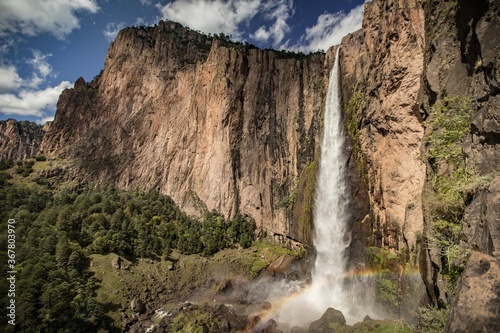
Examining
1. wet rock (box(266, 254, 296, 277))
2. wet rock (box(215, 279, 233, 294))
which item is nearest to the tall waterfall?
wet rock (box(266, 254, 296, 277))

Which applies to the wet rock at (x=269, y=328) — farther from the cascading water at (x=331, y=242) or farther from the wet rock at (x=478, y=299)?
the wet rock at (x=478, y=299)

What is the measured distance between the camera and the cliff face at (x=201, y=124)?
62875 millimetres

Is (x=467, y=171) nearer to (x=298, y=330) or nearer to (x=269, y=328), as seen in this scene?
(x=298, y=330)

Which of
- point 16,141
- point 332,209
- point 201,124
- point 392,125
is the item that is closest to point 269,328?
point 332,209

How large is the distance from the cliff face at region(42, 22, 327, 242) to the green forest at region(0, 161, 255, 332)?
258 inches

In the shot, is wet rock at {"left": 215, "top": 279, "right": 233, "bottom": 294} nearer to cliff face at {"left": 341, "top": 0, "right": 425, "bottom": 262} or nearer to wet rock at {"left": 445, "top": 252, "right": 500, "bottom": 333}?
cliff face at {"left": 341, "top": 0, "right": 425, "bottom": 262}

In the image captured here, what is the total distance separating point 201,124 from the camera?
75.4 m

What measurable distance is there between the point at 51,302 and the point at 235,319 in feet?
72.6

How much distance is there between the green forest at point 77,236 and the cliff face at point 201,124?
21.5ft

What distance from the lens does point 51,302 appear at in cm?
3322

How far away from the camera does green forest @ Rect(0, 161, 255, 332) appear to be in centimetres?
3338

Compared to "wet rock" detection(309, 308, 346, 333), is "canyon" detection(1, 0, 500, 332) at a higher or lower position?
higher

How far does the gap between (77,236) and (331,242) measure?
4695cm

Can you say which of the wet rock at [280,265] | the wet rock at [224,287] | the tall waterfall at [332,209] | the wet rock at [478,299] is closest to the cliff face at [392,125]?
the tall waterfall at [332,209]
